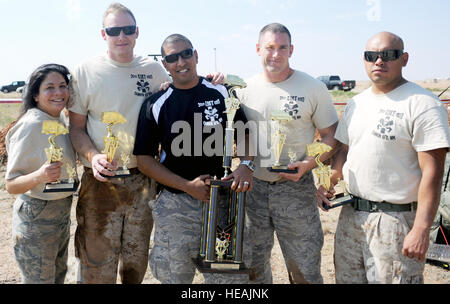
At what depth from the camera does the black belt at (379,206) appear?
3.25 m

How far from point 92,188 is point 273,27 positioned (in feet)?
8.04

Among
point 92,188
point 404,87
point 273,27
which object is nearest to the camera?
point 404,87

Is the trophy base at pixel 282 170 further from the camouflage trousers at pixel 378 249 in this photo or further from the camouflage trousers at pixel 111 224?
the camouflage trousers at pixel 111 224

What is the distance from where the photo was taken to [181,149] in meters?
3.63

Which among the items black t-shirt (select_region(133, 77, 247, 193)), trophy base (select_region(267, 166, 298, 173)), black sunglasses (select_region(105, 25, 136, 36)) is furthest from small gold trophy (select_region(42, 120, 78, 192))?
trophy base (select_region(267, 166, 298, 173))

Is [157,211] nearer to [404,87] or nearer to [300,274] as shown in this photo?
[300,274]

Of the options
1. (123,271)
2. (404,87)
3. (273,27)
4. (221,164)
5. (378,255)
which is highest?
(273,27)

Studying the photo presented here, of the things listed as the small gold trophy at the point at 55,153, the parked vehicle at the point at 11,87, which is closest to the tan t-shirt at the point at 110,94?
the small gold trophy at the point at 55,153

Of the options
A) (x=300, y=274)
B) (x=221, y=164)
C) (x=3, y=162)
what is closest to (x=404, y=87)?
(x=221, y=164)

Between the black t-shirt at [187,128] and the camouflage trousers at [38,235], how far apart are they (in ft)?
3.20

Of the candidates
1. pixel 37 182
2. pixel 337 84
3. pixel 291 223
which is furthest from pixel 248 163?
pixel 337 84

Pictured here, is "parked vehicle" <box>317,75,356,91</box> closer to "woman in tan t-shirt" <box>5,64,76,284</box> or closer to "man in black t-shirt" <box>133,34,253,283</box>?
"man in black t-shirt" <box>133,34,253,283</box>

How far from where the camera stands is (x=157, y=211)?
373 cm

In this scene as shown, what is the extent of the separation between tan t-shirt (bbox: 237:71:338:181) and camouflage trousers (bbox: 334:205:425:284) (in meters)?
0.83
